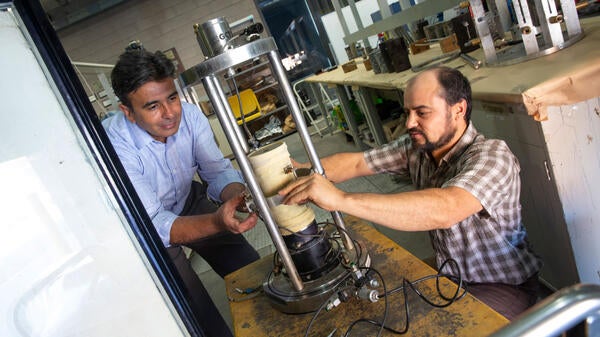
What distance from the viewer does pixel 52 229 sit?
27.3 inches

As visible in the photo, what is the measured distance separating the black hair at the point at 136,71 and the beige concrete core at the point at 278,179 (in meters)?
0.81

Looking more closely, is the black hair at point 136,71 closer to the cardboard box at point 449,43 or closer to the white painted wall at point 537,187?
the white painted wall at point 537,187

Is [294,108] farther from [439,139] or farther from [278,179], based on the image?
[439,139]

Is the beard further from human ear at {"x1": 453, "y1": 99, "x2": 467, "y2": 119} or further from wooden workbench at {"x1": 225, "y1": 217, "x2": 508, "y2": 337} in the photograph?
wooden workbench at {"x1": 225, "y1": 217, "x2": 508, "y2": 337}

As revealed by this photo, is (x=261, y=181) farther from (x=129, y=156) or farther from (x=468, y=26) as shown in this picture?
(x=468, y=26)

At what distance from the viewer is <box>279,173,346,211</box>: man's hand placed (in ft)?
2.80

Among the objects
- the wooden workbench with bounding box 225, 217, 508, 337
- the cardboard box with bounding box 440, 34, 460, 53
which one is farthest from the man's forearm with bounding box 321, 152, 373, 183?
the cardboard box with bounding box 440, 34, 460, 53

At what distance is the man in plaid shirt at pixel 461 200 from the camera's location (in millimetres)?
952

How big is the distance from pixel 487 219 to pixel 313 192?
21.8 inches

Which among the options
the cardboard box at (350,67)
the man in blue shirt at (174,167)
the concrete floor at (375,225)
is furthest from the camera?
the cardboard box at (350,67)

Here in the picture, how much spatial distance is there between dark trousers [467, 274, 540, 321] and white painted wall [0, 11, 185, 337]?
3.03ft

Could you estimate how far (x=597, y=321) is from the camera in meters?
0.34

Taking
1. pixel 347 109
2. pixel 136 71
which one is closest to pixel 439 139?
pixel 136 71

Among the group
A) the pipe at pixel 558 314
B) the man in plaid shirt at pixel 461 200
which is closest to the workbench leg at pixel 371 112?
the man in plaid shirt at pixel 461 200
